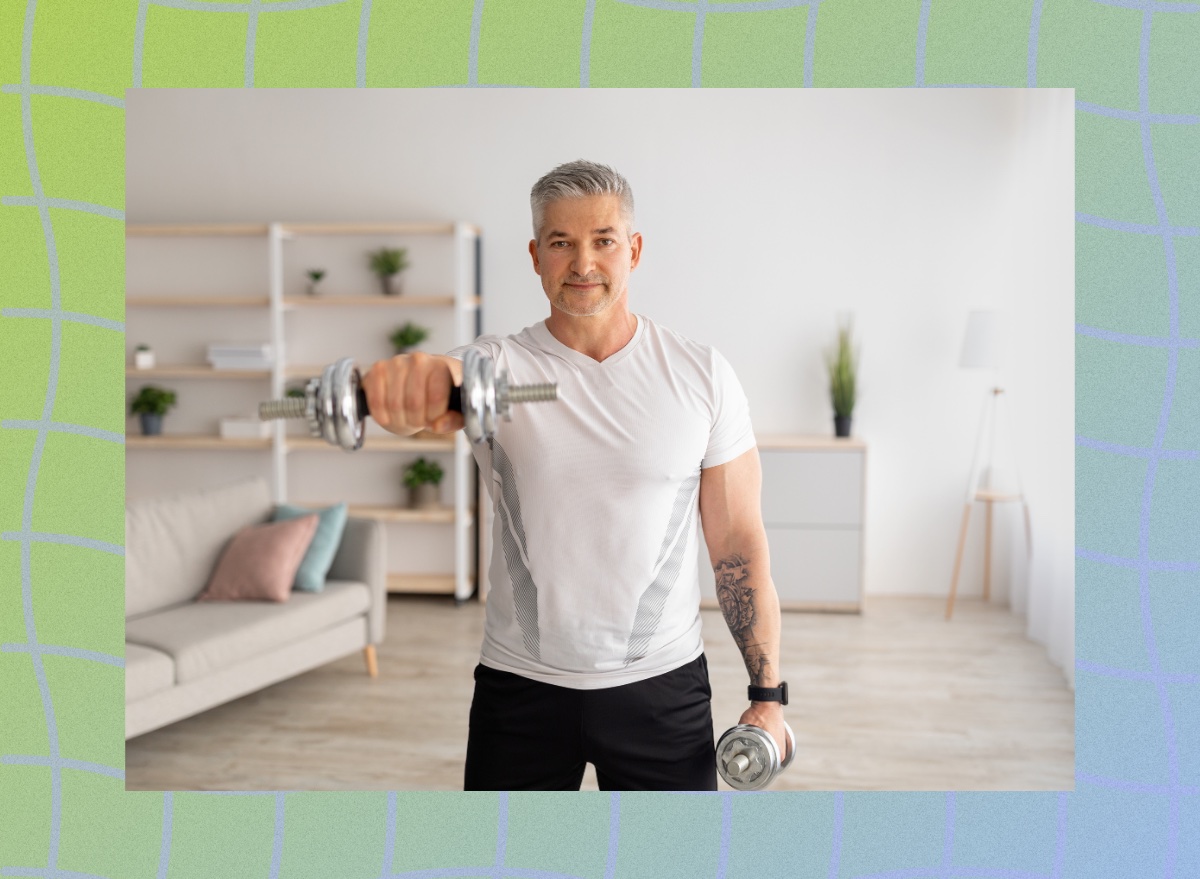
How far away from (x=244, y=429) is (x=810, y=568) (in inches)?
107

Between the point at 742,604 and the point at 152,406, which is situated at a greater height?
the point at 152,406

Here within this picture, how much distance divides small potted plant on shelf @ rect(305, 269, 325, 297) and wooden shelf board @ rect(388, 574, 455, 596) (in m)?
1.41

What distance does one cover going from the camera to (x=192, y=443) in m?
3.83

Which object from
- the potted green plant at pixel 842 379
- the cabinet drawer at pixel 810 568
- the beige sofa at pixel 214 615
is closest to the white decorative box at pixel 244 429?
the beige sofa at pixel 214 615

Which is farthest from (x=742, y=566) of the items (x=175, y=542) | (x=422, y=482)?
(x=422, y=482)

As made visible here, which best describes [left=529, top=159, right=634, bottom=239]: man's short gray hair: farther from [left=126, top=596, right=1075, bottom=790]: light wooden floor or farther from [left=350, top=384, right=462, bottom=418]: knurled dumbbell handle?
[left=126, top=596, right=1075, bottom=790]: light wooden floor

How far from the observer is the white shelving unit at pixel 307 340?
3.88 metres

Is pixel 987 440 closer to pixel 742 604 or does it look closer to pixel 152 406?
pixel 742 604

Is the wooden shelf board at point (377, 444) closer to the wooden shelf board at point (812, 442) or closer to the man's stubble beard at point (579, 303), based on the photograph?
the wooden shelf board at point (812, 442)

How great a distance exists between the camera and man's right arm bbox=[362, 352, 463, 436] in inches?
44.6

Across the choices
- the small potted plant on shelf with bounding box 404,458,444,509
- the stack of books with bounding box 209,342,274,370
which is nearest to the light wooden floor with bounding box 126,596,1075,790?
the small potted plant on shelf with bounding box 404,458,444,509

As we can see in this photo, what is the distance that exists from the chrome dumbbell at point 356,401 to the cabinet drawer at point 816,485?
89cm

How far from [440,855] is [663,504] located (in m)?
0.66

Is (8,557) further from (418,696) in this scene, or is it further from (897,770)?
(897,770)
